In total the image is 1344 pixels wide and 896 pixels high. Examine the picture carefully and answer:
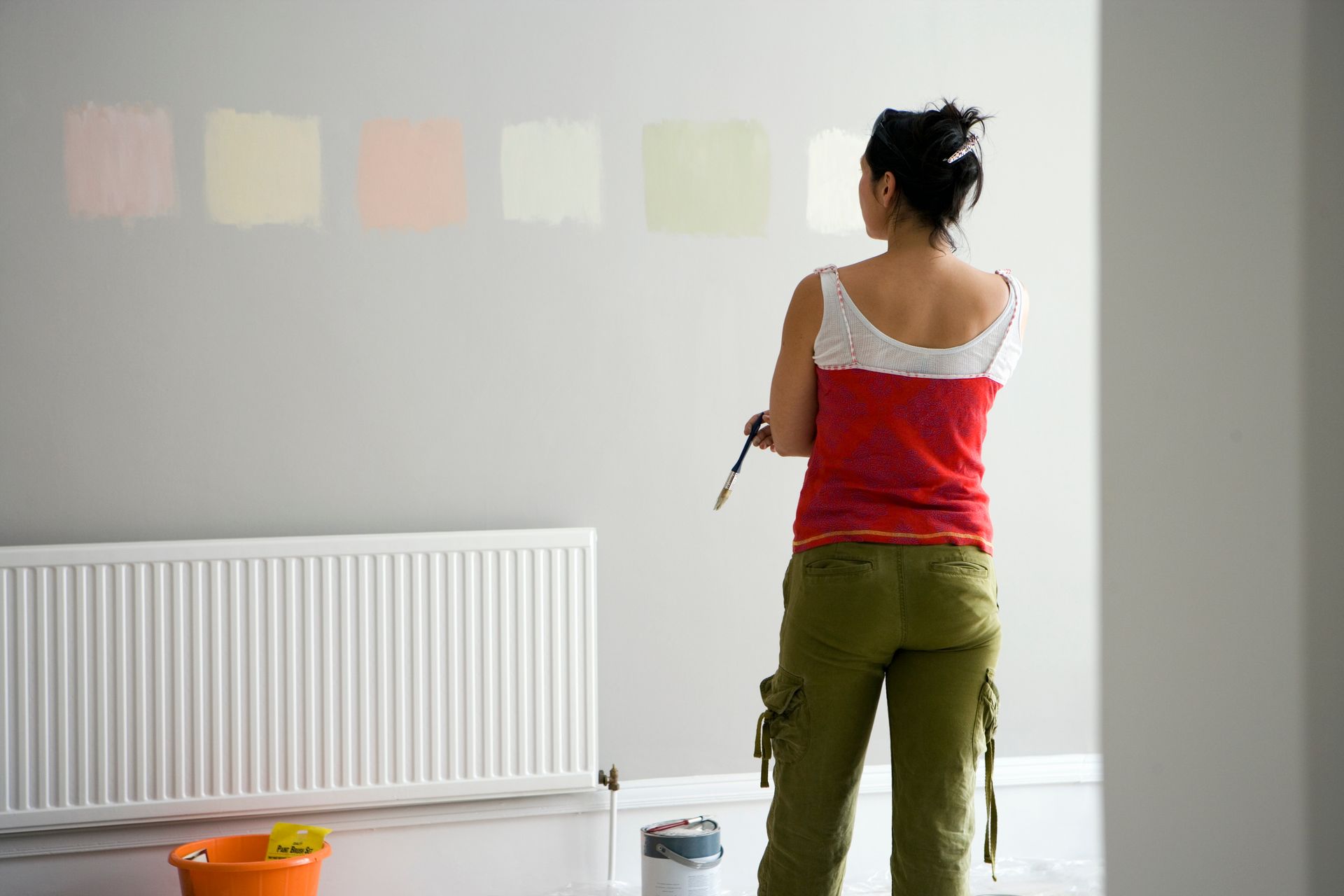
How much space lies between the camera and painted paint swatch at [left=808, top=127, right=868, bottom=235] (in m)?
2.46

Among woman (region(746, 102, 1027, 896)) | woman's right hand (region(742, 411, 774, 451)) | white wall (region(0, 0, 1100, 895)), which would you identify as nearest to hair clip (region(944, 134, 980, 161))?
woman (region(746, 102, 1027, 896))

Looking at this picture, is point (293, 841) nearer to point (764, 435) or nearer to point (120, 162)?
point (764, 435)

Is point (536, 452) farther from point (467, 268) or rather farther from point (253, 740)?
point (253, 740)

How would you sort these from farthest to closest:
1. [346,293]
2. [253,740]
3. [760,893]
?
[346,293]
[253,740]
[760,893]

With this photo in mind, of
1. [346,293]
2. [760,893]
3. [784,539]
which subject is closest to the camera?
[760,893]

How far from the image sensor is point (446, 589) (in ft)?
7.15

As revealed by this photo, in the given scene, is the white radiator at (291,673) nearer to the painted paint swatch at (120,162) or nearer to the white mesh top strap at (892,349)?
the painted paint swatch at (120,162)

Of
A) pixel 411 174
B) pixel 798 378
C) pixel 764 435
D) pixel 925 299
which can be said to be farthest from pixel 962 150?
pixel 411 174

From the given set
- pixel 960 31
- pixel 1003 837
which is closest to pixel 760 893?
pixel 1003 837

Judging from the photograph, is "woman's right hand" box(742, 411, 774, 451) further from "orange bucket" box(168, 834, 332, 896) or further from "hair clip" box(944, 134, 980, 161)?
"orange bucket" box(168, 834, 332, 896)

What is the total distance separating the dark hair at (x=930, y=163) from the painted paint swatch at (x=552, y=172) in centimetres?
107

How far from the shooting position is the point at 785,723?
1.33 m

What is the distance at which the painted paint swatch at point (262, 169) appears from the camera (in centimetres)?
218

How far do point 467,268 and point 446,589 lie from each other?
679 mm
